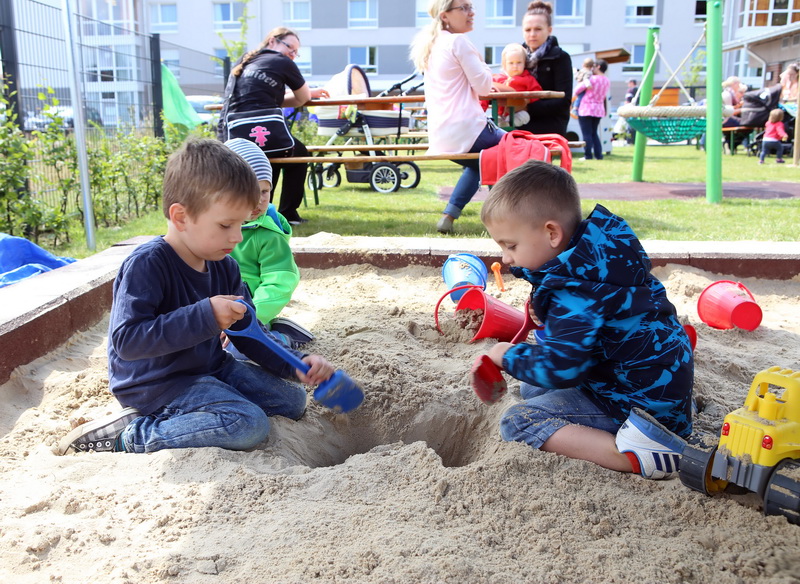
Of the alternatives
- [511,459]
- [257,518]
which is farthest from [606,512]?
[257,518]

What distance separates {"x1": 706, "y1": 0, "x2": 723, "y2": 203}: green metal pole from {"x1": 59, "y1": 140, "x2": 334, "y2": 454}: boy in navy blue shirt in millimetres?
4986

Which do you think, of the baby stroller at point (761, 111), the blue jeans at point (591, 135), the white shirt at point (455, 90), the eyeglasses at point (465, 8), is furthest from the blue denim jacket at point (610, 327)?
the baby stroller at point (761, 111)

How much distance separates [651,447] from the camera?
1675mm

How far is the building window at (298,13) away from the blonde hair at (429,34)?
101ft

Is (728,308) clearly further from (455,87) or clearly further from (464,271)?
(455,87)

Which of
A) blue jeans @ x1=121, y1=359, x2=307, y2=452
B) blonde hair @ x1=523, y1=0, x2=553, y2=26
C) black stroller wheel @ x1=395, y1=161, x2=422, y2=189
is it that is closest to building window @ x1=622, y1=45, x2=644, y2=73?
black stroller wheel @ x1=395, y1=161, x2=422, y2=189

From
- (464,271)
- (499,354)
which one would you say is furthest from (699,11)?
(499,354)

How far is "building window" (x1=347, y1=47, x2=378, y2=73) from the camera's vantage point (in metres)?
33.3

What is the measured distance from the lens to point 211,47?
33.3 m

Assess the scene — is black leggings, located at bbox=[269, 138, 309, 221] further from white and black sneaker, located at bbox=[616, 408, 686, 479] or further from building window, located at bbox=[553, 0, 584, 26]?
building window, located at bbox=[553, 0, 584, 26]

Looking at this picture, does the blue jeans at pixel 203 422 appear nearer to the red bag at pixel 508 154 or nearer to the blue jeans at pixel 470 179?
the red bag at pixel 508 154

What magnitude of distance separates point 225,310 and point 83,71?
5.26 meters

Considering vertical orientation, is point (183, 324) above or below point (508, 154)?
below

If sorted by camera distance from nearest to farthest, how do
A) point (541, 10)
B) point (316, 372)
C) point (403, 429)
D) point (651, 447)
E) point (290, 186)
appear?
point (651, 447), point (316, 372), point (403, 429), point (290, 186), point (541, 10)
